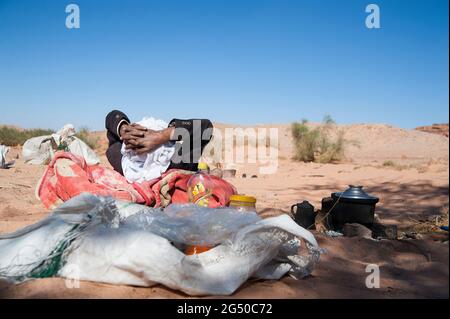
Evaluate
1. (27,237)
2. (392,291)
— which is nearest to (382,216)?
(392,291)

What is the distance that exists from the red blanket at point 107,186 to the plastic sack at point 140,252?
2.93 feet

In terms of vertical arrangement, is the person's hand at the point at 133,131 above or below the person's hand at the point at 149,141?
above

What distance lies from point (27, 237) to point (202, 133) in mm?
1905

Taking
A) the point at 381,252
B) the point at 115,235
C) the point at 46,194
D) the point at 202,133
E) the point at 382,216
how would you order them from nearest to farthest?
1. the point at 115,235
2. the point at 381,252
3. the point at 46,194
4. the point at 202,133
5. the point at 382,216

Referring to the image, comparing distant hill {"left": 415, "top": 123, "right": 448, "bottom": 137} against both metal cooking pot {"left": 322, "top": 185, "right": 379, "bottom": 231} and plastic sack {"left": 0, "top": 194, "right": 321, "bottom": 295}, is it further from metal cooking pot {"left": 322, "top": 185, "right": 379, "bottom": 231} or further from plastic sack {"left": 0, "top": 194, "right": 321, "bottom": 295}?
plastic sack {"left": 0, "top": 194, "right": 321, "bottom": 295}

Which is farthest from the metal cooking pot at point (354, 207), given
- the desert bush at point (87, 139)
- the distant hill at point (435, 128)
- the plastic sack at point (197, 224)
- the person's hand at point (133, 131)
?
the distant hill at point (435, 128)

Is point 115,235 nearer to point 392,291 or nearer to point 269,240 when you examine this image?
point 269,240

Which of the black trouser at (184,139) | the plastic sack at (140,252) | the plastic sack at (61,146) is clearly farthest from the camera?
the plastic sack at (61,146)

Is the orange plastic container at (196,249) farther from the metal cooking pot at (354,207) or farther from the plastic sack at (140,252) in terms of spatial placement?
the metal cooking pot at (354,207)

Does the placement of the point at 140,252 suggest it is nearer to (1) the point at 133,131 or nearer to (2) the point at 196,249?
(2) the point at 196,249

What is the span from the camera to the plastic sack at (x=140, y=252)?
1.74 m

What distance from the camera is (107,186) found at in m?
3.16
